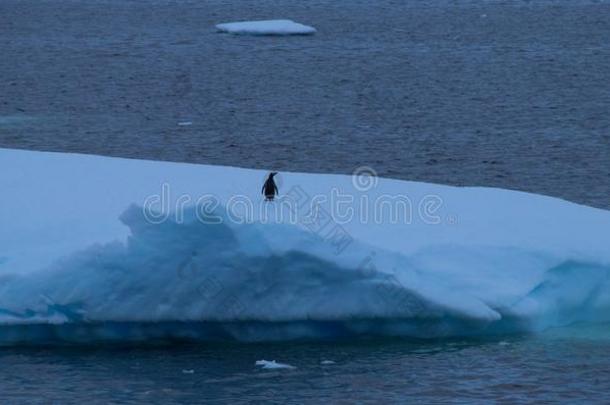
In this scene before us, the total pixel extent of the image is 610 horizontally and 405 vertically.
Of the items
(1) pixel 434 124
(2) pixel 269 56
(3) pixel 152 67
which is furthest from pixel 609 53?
(1) pixel 434 124

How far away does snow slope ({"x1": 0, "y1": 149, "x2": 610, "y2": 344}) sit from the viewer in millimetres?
9023

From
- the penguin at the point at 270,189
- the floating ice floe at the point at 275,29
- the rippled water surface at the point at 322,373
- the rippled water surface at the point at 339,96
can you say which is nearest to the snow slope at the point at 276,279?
the rippled water surface at the point at 322,373

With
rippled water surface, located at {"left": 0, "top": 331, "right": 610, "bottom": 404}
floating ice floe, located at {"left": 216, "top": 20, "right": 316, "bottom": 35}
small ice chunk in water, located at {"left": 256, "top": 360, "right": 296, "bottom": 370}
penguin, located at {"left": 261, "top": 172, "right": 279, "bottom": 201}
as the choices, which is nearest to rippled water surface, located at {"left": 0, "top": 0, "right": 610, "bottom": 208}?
floating ice floe, located at {"left": 216, "top": 20, "right": 316, "bottom": 35}

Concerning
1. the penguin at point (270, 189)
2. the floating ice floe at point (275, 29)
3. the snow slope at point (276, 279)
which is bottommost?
the snow slope at point (276, 279)

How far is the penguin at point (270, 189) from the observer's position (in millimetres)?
10680

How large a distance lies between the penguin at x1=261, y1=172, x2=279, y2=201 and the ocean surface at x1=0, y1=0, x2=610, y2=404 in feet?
5.94

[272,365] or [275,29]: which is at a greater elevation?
[275,29]

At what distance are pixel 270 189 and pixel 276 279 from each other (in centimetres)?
176

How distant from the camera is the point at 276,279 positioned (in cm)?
910

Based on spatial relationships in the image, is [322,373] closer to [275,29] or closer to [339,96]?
[339,96]

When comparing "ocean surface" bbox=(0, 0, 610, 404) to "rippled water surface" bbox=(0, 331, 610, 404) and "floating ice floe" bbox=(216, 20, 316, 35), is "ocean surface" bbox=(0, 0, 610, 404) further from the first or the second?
"floating ice floe" bbox=(216, 20, 316, 35)

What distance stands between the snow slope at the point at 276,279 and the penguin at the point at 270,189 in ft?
1.74

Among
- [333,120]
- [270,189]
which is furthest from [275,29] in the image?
[270,189]

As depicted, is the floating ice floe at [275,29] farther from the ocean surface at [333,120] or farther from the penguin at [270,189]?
the penguin at [270,189]
